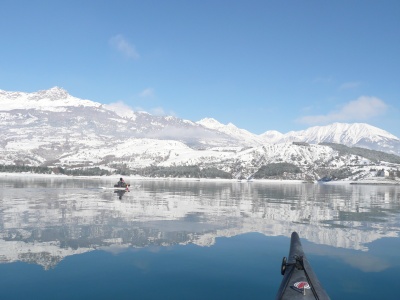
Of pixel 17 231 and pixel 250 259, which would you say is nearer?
pixel 250 259

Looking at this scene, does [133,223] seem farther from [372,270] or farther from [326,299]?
[326,299]

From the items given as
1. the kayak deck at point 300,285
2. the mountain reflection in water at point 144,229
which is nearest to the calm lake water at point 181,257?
the mountain reflection in water at point 144,229

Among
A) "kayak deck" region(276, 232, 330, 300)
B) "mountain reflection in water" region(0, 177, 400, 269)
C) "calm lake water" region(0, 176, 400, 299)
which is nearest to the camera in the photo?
"kayak deck" region(276, 232, 330, 300)

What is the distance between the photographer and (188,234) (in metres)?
36.2

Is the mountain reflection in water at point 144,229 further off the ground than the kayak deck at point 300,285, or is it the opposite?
the kayak deck at point 300,285

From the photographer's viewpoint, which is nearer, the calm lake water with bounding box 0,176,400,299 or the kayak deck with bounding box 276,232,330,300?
the kayak deck with bounding box 276,232,330,300

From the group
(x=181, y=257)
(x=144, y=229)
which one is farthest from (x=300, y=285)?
(x=144, y=229)

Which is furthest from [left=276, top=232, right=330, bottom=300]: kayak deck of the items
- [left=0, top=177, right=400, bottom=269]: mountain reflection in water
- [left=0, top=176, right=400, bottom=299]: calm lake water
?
[left=0, top=177, right=400, bottom=269]: mountain reflection in water

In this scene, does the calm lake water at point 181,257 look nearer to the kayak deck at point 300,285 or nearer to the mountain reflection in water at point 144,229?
the mountain reflection in water at point 144,229

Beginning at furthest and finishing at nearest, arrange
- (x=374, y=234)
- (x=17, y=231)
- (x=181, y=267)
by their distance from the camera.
A: 1. (x=374, y=234)
2. (x=17, y=231)
3. (x=181, y=267)

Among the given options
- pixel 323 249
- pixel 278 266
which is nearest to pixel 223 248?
pixel 278 266

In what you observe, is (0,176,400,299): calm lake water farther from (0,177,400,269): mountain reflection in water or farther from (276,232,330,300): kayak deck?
(276,232,330,300): kayak deck

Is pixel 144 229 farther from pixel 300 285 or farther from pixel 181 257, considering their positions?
pixel 300 285

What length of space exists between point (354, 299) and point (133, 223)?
27.2 m
